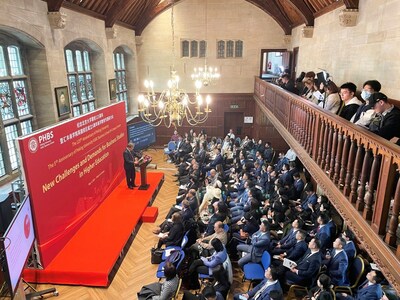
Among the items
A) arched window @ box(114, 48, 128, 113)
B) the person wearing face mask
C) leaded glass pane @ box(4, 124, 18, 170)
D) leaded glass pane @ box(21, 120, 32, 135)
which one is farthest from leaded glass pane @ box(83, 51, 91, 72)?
the person wearing face mask

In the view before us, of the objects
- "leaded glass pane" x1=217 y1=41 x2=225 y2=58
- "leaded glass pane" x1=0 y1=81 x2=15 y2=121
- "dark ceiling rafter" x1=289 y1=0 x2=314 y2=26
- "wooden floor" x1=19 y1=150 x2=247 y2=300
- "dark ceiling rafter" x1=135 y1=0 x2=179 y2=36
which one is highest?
"dark ceiling rafter" x1=135 y1=0 x2=179 y2=36

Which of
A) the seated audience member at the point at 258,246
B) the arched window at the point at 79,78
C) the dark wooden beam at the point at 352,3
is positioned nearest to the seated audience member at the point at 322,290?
the seated audience member at the point at 258,246

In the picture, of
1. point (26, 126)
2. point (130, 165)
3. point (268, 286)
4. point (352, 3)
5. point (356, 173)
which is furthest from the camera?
point (130, 165)

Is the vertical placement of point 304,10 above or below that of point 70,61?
above

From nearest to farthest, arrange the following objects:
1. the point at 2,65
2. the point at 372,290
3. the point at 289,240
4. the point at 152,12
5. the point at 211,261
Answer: the point at 372,290 → the point at 211,261 → the point at 289,240 → the point at 2,65 → the point at 152,12

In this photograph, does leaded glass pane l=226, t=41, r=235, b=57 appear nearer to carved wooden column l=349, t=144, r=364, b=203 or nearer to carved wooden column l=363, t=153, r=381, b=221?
carved wooden column l=349, t=144, r=364, b=203

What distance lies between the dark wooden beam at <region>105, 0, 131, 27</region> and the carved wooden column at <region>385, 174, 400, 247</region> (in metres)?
10.7

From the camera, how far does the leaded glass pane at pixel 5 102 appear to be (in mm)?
6970

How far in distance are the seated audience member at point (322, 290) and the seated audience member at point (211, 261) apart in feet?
5.04

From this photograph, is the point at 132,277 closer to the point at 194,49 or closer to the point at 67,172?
the point at 67,172

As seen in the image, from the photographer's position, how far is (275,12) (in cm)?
1428

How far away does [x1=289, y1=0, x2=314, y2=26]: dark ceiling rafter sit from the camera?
1033 cm

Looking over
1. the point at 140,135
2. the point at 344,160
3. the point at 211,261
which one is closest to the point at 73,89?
the point at 140,135

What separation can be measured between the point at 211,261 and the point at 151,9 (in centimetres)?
1272
